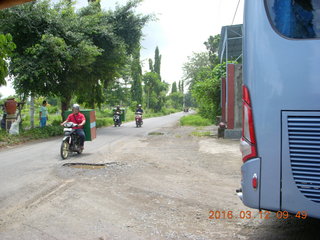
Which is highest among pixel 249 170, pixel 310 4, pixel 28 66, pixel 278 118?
pixel 28 66

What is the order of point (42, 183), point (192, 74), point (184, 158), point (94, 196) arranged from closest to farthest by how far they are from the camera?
point (94, 196)
point (42, 183)
point (184, 158)
point (192, 74)

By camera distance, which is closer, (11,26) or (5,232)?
(5,232)

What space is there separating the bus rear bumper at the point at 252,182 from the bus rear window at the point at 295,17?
1.10m

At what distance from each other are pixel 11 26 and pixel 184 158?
10.9m

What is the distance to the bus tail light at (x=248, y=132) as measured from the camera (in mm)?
2611

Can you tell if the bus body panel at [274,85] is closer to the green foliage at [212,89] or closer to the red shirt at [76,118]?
A: the red shirt at [76,118]

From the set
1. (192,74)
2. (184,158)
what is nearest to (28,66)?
(184,158)

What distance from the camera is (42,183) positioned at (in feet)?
18.4

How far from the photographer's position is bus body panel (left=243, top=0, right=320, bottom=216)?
234cm

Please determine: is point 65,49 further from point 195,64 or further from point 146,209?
point 195,64

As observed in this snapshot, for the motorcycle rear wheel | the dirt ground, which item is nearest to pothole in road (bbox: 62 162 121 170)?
the dirt ground

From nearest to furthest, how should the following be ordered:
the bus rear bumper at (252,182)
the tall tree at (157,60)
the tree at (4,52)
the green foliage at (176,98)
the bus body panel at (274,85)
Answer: the bus body panel at (274,85), the bus rear bumper at (252,182), the tree at (4,52), the tall tree at (157,60), the green foliage at (176,98)

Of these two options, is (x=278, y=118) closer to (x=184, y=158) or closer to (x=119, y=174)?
(x=119, y=174)

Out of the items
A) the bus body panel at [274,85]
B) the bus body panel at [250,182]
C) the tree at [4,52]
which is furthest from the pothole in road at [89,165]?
the bus body panel at [274,85]
